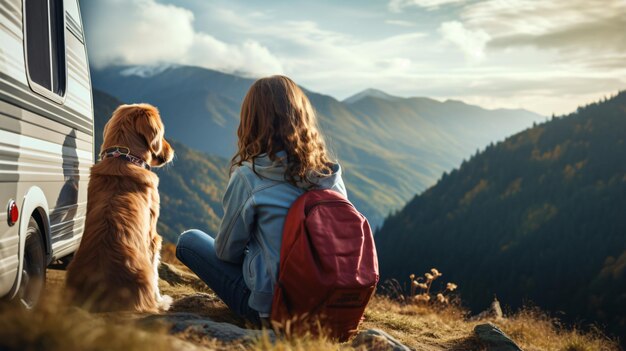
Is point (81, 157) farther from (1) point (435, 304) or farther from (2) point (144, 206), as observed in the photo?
(1) point (435, 304)

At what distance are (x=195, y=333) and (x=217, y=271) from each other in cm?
79

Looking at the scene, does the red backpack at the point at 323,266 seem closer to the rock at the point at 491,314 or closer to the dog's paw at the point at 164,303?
the dog's paw at the point at 164,303

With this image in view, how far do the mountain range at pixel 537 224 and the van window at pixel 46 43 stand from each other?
68574 millimetres

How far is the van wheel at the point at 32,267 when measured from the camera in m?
3.82

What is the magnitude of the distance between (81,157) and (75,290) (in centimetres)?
176

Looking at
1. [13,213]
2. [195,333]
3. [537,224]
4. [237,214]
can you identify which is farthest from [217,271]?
[537,224]

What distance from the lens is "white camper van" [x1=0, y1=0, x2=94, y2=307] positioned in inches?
128

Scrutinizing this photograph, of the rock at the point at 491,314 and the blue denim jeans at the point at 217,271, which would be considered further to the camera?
the rock at the point at 491,314

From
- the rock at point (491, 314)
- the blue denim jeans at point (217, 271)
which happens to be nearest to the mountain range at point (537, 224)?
the rock at point (491, 314)

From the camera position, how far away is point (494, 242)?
100 metres

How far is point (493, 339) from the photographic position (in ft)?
17.5

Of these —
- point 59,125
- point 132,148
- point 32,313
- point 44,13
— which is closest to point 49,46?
point 44,13

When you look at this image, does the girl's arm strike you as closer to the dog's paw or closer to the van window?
the dog's paw

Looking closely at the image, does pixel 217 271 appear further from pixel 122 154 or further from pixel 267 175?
pixel 122 154
